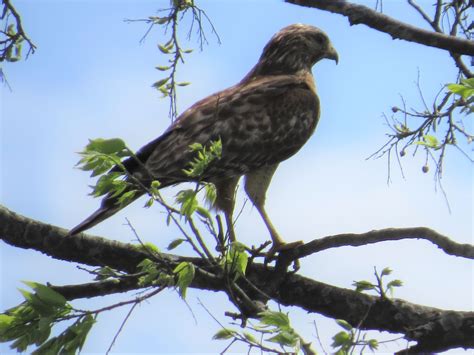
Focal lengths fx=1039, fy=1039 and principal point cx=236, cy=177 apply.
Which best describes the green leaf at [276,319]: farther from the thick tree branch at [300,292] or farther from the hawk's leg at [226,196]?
the hawk's leg at [226,196]

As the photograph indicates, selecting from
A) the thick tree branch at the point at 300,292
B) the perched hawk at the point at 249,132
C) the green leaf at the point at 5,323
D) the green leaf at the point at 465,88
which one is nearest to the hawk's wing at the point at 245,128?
the perched hawk at the point at 249,132

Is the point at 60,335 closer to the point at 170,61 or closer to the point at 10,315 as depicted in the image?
the point at 10,315

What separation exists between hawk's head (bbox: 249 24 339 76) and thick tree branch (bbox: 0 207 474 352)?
289 cm

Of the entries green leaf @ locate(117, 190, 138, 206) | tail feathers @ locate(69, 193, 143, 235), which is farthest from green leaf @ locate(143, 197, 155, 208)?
tail feathers @ locate(69, 193, 143, 235)

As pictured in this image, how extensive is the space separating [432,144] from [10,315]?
205 centimetres

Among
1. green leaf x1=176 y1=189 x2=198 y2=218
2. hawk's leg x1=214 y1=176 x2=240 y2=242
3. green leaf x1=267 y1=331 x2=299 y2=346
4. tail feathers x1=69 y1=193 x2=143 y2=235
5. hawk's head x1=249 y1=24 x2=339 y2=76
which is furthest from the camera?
hawk's head x1=249 y1=24 x2=339 y2=76

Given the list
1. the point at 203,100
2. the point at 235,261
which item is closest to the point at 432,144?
the point at 235,261

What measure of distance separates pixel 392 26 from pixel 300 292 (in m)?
1.65

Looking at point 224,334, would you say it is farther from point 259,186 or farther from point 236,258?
point 259,186

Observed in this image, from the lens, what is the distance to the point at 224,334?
358 centimetres

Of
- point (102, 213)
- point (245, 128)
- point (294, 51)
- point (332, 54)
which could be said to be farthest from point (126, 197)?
point (332, 54)

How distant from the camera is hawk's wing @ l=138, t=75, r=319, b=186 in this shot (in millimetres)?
6605

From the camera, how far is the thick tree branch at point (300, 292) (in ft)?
16.6

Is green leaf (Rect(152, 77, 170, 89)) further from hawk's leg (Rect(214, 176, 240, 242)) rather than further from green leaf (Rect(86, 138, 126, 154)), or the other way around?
green leaf (Rect(86, 138, 126, 154))
